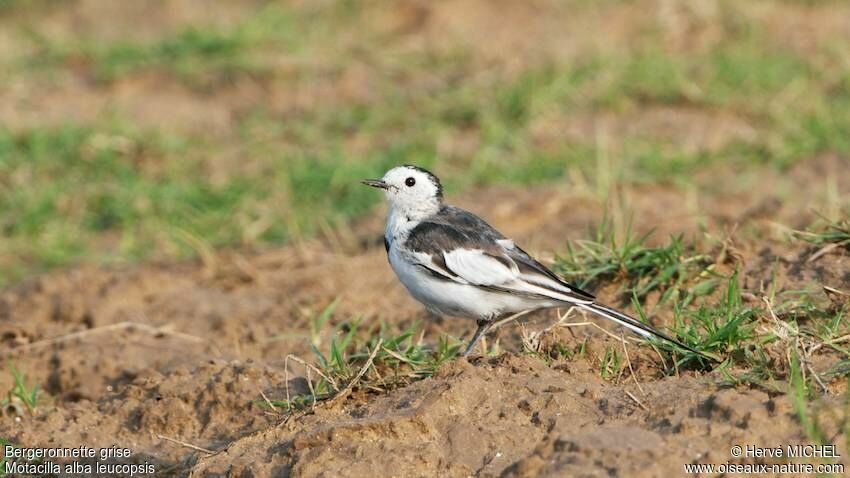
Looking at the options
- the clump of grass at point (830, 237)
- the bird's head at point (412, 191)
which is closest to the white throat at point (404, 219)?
the bird's head at point (412, 191)

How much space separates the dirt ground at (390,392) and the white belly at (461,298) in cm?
28

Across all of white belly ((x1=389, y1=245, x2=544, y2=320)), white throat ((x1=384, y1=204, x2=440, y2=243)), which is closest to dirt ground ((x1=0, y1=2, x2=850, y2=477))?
white belly ((x1=389, y1=245, x2=544, y2=320))

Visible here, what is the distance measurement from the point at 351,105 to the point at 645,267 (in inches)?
220

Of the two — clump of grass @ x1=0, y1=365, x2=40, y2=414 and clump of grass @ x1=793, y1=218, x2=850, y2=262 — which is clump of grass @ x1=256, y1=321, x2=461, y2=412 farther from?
clump of grass @ x1=793, y1=218, x2=850, y2=262

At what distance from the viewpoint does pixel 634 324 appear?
17.5ft

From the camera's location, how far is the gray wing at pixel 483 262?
5684mm

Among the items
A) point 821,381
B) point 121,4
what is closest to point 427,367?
point 821,381

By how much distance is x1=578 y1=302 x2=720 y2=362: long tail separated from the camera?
5.17 metres

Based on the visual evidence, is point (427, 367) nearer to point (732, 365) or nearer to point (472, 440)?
point (472, 440)

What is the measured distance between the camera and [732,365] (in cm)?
516

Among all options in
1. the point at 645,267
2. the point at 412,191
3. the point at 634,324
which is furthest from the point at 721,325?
the point at 412,191

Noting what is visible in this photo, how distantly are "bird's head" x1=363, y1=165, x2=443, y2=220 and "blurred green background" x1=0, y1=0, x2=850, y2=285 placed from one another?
216 centimetres

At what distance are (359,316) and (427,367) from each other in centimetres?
134

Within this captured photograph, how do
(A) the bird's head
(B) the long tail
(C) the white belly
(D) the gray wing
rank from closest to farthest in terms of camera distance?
(B) the long tail
(D) the gray wing
(C) the white belly
(A) the bird's head
